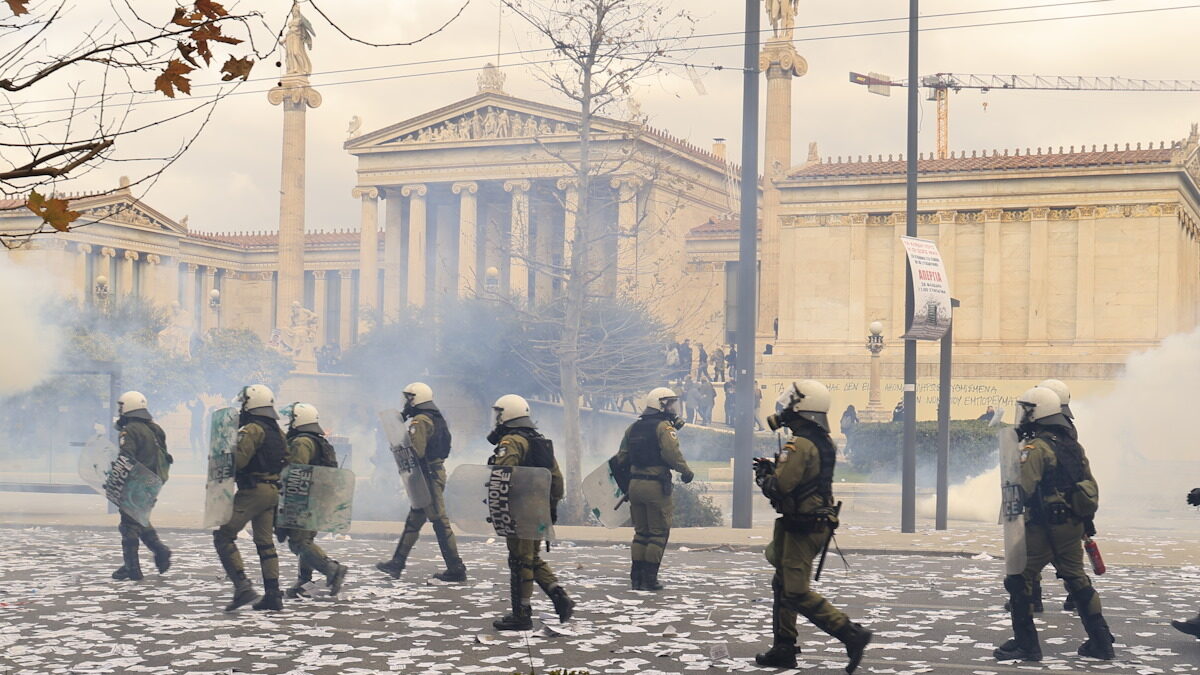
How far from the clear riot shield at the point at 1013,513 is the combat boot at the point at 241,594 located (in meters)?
5.49

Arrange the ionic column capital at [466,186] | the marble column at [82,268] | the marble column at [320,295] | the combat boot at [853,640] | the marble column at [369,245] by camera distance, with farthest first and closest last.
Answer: the marble column at [320,295], the marble column at [369,245], the ionic column capital at [466,186], the marble column at [82,268], the combat boot at [853,640]

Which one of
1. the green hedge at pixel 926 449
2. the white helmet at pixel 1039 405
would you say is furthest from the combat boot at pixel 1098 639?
the green hedge at pixel 926 449

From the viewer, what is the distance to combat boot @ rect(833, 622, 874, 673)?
807 centimetres

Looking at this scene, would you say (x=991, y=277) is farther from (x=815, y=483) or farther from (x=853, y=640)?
(x=853, y=640)

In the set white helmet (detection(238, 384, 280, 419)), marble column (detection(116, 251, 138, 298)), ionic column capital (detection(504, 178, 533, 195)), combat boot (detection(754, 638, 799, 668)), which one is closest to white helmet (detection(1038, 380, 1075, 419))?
combat boot (detection(754, 638, 799, 668))

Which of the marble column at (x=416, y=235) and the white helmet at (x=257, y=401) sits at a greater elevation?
the marble column at (x=416, y=235)

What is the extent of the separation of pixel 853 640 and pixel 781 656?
0.45 metres

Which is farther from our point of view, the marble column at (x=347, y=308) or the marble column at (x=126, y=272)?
the marble column at (x=347, y=308)

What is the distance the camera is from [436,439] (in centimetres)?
1234

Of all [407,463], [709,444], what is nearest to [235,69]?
[407,463]

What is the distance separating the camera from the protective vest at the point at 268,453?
10.8 m

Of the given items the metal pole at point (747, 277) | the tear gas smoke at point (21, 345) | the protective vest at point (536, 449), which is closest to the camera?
the protective vest at point (536, 449)

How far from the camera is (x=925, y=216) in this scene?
45.2 metres

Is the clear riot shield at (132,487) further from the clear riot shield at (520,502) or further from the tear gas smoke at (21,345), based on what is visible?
the tear gas smoke at (21,345)
